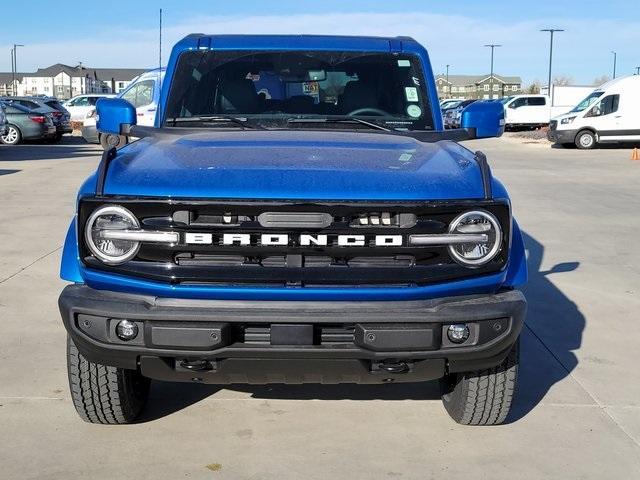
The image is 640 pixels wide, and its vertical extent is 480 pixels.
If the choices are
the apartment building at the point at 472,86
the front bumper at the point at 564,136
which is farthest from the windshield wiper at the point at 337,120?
the apartment building at the point at 472,86

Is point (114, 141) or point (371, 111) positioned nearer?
point (371, 111)

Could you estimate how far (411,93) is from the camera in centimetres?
500

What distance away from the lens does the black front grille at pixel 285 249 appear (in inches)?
130

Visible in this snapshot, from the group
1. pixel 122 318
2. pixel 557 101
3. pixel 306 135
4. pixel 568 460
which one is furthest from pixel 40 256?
pixel 557 101

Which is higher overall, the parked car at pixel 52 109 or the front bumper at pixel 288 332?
the front bumper at pixel 288 332

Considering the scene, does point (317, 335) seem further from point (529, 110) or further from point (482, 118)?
point (529, 110)

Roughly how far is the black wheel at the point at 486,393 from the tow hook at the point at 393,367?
568 mm

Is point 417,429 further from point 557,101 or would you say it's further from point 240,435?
point 557,101

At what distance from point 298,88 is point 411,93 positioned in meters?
0.67

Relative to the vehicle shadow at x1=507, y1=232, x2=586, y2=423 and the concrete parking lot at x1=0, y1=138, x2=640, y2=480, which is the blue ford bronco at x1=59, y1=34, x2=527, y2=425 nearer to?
the concrete parking lot at x1=0, y1=138, x2=640, y2=480

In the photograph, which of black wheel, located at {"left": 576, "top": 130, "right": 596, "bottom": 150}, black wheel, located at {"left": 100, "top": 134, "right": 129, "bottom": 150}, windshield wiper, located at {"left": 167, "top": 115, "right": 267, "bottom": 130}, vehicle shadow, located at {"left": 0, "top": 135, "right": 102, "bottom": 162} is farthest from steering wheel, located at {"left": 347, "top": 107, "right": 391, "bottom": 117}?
black wheel, located at {"left": 576, "top": 130, "right": 596, "bottom": 150}

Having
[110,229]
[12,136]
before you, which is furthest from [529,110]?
[110,229]

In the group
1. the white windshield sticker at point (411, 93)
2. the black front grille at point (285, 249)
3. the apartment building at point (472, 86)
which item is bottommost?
the apartment building at point (472, 86)

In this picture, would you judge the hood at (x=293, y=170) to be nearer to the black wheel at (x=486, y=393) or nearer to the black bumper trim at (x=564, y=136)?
the black wheel at (x=486, y=393)
